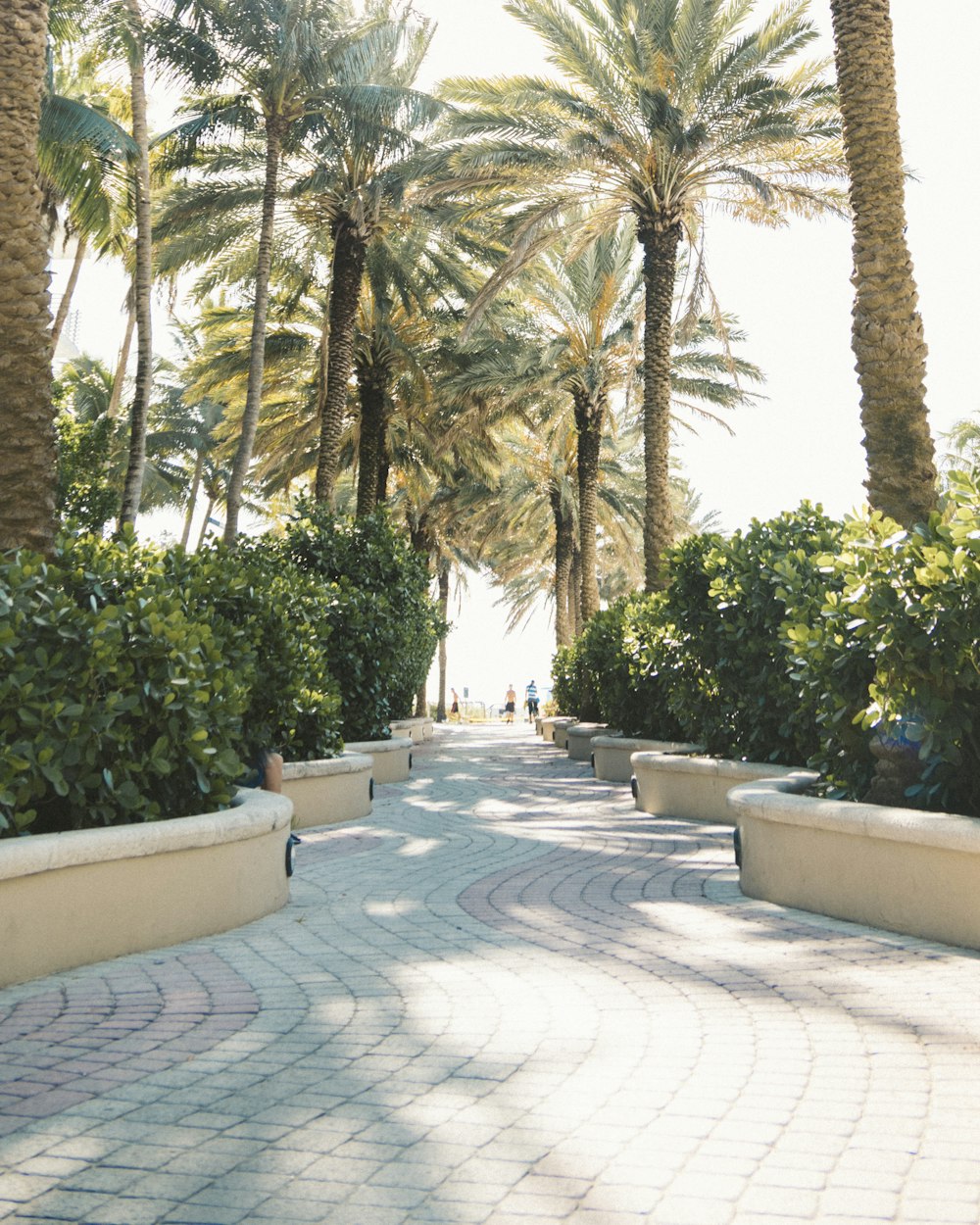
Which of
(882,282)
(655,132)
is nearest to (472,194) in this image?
(655,132)

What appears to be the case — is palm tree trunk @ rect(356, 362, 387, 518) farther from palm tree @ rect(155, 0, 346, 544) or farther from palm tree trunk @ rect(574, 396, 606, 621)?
palm tree @ rect(155, 0, 346, 544)

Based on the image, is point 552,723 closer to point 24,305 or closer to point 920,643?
point 24,305

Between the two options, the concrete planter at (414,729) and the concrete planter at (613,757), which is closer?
the concrete planter at (613,757)

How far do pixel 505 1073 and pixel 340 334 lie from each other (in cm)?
1866

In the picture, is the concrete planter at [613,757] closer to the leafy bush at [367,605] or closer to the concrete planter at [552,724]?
the leafy bush at [367,605]

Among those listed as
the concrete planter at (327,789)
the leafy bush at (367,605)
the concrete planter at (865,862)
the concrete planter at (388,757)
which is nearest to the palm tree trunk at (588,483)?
the leafy bush at (367,605)

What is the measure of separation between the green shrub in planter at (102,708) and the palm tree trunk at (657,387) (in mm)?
11373

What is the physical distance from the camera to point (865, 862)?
19.3 ft

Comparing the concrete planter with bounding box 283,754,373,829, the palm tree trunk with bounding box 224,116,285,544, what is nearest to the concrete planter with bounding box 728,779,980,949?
the concrete planter with bounding box 283,754,373,829

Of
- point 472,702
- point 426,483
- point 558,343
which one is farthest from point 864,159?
point 472,702

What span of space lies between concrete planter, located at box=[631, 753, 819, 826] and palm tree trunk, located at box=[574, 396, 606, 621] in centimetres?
1497

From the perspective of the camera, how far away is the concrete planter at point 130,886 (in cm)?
491

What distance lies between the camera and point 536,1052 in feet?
13.0

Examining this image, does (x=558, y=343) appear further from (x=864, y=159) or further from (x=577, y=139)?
(x=864, y=159)
